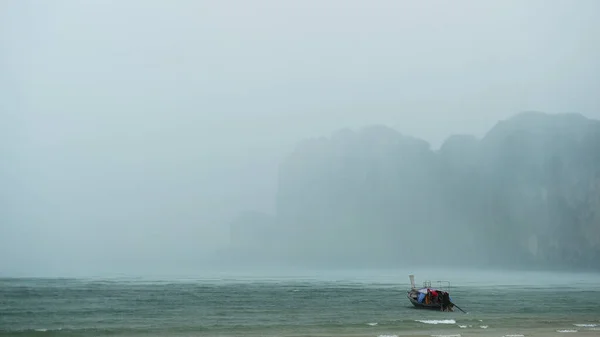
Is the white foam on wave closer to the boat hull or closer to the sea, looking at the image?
the sea

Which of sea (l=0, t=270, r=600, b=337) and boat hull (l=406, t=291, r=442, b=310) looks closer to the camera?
sea (l=0, t=270, r=600, b=337)

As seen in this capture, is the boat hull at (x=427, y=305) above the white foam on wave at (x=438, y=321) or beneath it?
above

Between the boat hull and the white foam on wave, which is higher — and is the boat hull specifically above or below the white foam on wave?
above

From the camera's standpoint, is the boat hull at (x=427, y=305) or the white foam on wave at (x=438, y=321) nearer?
the white foam on wave at (x=438, y=321)

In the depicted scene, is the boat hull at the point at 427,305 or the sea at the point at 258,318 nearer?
the sea at the point at 258,318

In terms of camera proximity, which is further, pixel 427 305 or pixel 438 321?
pixel 427 305

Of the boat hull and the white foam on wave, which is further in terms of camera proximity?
the boat hull

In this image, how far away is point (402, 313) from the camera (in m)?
56.5

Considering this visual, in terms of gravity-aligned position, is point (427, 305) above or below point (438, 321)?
above

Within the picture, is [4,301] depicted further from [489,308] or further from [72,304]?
[489,308]

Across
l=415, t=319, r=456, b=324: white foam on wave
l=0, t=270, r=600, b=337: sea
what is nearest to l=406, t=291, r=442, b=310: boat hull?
l=0, t=270, r=600, b=337: sea

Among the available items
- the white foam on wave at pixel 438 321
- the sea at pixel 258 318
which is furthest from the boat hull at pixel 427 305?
the white foam on wave at pixel 438 321

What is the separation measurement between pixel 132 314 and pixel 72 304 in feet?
47.3

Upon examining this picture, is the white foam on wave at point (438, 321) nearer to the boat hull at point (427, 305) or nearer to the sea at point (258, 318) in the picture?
the sea at point (258, 318)
